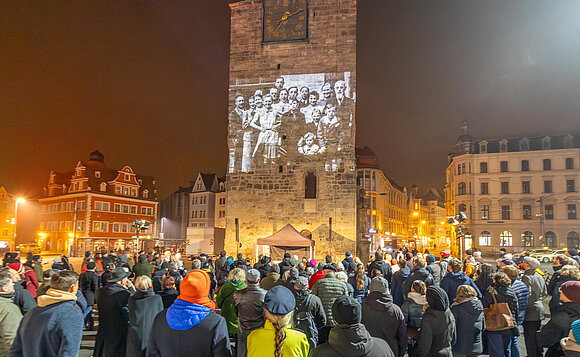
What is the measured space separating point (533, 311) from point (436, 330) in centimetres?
302

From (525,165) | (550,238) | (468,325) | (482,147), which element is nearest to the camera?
(468,325)

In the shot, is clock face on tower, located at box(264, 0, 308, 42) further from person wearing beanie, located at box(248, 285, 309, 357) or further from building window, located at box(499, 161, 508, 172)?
building window, located at box(499, 161, 508, 172)

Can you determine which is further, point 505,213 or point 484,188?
point 484,188

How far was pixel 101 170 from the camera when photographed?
49125 millimetres

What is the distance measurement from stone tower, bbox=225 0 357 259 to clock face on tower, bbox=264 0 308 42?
5cm

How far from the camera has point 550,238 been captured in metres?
47.7

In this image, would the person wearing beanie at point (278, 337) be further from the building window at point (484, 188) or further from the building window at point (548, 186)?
the building window at point (548, 186)

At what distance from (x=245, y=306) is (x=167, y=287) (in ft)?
4.68

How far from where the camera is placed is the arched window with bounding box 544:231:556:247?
4747 centimetres

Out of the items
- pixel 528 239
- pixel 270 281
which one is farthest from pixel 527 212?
pixel 270 281

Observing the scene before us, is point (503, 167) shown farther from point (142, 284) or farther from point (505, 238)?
point (142, 284)

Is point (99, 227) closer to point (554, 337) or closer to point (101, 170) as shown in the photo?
point (101, 170)

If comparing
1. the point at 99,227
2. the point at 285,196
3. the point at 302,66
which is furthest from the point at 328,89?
the point at 99,227

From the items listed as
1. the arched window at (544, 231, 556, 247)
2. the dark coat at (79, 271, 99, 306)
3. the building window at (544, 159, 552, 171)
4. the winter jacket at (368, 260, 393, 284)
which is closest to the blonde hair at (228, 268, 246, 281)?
the dark coat at (79, 271, 99, 306)
